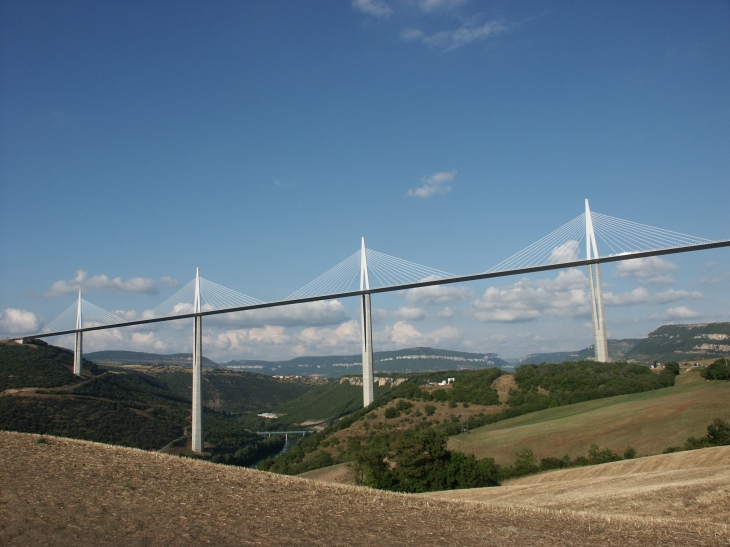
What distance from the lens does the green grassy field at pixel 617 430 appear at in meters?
30.7

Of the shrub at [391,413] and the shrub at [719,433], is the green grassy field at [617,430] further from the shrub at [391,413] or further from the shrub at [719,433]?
the shrub at [391,413]

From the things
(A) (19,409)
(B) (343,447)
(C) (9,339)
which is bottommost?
(B) (343,447)

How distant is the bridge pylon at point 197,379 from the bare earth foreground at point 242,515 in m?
44.6

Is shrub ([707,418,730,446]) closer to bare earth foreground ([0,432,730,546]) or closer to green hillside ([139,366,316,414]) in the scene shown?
bare earth foreground ([0,432,730,546])

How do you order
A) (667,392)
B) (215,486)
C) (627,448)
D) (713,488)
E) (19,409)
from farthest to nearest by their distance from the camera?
(19,409) < (667,392) < (627,448) < (713,488) < (215,486)

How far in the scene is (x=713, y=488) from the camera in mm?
15344

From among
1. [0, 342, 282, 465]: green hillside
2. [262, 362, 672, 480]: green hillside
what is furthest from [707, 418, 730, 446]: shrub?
[0, 342, 282, 465]: green hillside

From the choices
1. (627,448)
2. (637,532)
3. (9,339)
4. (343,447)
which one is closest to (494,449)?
(627,448)

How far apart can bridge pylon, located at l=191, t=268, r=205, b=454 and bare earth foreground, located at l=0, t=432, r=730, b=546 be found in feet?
146

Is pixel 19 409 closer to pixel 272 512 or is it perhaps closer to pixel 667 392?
pixel 272 512

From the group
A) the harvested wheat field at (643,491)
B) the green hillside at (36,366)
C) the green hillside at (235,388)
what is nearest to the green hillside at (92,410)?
the green hillside at (36,366)

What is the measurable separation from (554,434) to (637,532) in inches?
1035

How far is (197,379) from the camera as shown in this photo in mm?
58188

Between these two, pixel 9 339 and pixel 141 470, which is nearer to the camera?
pixel 141 470
